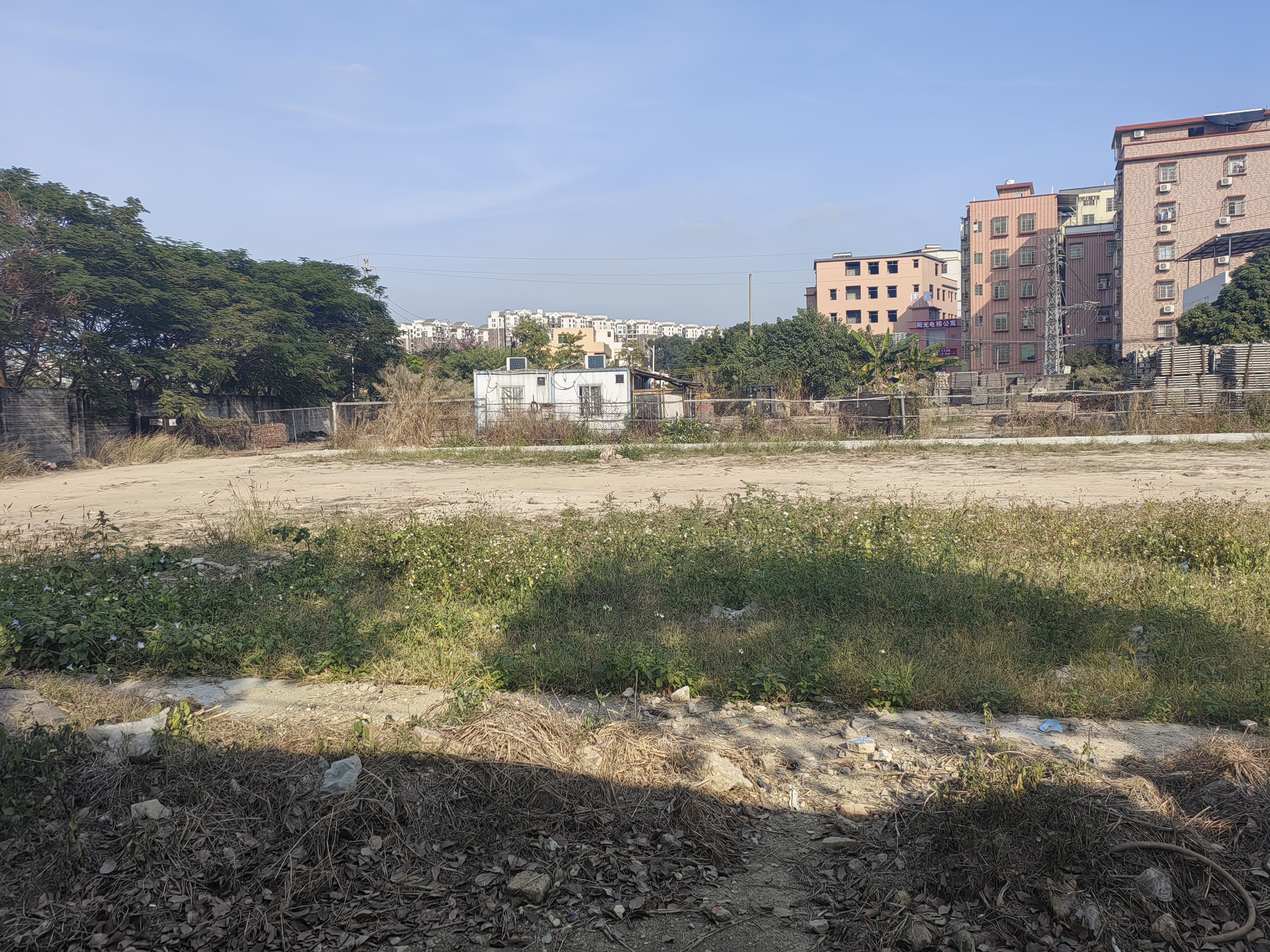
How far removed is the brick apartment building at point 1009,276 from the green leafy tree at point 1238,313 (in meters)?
26.1

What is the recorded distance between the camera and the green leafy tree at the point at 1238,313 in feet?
140

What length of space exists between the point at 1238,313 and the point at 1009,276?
3352cm

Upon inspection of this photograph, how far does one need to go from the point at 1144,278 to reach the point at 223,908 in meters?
74.8

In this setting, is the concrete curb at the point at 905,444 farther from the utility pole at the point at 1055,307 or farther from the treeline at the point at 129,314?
the utility pole at the point at 1055,307

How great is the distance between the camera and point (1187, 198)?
204ft

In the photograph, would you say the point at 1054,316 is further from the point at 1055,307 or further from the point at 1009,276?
the point at 1009,276

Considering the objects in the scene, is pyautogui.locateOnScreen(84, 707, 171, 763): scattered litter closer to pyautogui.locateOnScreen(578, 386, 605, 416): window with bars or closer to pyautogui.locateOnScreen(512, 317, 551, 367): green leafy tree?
pyautogui.locateOnScreen(578, 386, 605, 416): window with bars

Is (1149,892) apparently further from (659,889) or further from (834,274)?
(834,274)

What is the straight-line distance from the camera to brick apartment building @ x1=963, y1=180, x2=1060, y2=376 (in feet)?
243

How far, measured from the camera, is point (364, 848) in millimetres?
3363

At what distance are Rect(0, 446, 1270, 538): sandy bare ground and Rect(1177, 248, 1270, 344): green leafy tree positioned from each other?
95.3 ft

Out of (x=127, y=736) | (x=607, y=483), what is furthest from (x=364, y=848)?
(x=607, y=483)

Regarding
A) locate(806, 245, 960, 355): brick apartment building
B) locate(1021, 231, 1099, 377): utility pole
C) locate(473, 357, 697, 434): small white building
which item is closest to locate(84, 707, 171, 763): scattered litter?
locate(473, 357, 697, 434): small white building

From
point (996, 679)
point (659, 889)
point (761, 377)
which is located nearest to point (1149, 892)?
point (659, 889)
